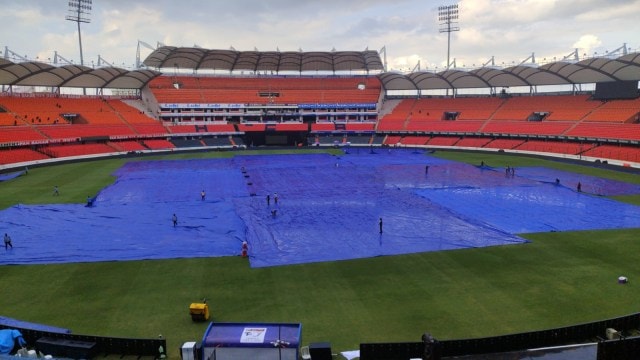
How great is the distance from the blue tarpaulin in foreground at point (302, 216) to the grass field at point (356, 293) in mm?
2138

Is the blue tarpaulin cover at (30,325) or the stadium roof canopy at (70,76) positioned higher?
the stadium roof canopy at (70,76)

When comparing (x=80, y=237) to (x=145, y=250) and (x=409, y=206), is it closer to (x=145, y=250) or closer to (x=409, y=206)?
(x=145, y=250)

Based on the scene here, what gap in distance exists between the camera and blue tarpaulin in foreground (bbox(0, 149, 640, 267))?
1077 inches

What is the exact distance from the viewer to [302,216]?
3506 cm

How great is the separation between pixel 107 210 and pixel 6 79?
5692 centimetres

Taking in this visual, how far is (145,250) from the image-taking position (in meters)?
27.2

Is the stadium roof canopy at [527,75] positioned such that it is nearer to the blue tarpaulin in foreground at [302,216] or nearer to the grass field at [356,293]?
the blue tarpaulin in foreground at [302,216]

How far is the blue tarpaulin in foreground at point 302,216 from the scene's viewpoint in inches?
1077

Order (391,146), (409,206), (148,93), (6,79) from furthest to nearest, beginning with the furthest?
(148,93), (391,146), (6,79), (409,206)

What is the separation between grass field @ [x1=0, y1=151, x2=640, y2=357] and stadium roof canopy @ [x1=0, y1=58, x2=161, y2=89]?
219ft

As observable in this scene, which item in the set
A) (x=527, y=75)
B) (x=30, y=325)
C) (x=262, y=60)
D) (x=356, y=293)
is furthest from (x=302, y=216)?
(x=262, y=60)

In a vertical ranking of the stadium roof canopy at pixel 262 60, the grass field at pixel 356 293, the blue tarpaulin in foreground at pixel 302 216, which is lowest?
the grass field at pixel 356 293

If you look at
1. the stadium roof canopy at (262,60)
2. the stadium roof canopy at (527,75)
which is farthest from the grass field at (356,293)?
the stadium roof canopy at (262,60)

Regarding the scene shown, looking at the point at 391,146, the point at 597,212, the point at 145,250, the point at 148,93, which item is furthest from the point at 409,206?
the point at 148,93
